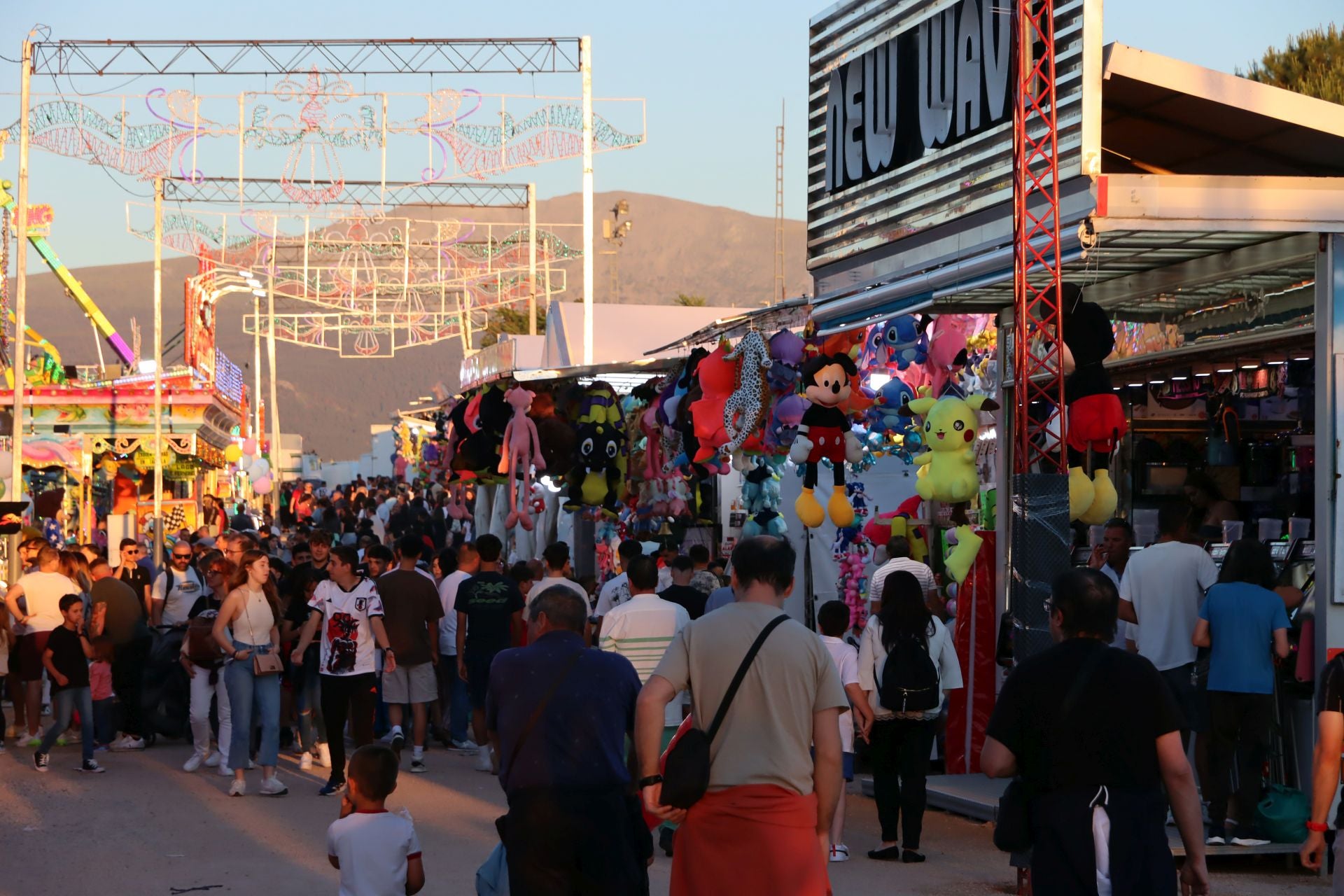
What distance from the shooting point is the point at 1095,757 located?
14.9ft

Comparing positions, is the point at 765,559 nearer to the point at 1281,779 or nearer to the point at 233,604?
the point at 1281,779

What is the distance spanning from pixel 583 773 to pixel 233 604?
568 centimetres

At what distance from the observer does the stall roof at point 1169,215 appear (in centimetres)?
811

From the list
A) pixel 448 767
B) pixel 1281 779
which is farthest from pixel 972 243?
pixel 448 767

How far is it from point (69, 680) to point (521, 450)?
526 cm

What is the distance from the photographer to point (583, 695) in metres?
5.54

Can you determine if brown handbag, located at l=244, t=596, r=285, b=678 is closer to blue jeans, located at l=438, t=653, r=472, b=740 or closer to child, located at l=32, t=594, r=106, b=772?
child, located at l=32, t=594, r=106, b=772

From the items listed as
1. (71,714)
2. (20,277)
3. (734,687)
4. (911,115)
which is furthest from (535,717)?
(20,277)

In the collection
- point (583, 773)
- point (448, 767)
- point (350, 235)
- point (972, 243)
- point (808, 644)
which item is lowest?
point (448, 767)

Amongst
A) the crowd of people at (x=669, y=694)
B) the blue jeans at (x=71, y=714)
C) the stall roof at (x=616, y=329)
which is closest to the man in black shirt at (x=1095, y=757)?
the crowd of people at (x=669, y=694)

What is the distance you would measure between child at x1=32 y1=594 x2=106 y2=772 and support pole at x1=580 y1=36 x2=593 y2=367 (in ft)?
41.2

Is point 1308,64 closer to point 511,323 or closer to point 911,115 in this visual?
point 911,115

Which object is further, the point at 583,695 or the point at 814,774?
the point at 583,695

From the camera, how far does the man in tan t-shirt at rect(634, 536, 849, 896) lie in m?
4.79
